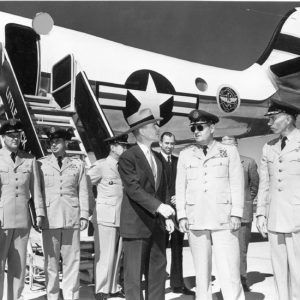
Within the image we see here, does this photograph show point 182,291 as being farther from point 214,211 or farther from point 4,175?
point 4,175

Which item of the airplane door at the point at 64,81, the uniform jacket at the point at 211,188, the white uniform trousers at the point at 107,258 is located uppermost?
the airplane door at the point at 64,81

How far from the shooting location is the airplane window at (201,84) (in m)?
6.19

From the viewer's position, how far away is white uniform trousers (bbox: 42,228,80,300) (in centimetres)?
371

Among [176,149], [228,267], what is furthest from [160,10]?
[228,267]

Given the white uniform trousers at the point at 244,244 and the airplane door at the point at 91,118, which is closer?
the white uniform trousers at the point at 244,244

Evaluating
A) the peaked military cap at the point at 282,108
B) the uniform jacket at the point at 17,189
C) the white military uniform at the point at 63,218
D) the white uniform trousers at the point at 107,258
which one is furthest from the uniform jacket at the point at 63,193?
the peaked military cap at the point at 282,108

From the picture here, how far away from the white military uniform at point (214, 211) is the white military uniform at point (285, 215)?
23 cm

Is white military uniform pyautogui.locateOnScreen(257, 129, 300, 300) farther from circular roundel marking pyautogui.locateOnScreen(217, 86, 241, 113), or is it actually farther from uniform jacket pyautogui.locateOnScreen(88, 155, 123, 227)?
circular roundel marking pyautogui.locateOnScreen(217, 86, 241, 113)

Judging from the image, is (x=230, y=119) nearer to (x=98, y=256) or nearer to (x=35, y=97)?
(x=35, y=97)

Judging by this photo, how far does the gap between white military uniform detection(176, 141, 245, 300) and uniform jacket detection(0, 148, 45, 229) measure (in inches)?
43.9

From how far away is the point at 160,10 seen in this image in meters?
5.76

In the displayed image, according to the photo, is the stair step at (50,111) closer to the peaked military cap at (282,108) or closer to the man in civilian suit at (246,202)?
the man in civilian suit at (246,202)

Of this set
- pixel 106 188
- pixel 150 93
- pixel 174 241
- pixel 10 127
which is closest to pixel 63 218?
pixel 106 188

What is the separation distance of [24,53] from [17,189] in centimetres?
202
